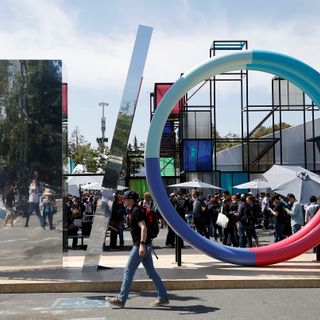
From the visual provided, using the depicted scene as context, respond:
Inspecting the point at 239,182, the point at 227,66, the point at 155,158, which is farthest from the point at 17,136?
the point at 239,182

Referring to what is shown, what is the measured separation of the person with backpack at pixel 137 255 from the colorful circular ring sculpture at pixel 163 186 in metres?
2.79

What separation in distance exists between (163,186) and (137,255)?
3185mm

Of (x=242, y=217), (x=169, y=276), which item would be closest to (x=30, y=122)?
(x=169, y=276)

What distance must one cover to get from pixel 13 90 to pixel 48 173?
1685mm

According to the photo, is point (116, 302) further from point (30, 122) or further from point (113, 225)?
point (113, 225)

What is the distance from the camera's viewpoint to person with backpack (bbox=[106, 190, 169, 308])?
7.45 m

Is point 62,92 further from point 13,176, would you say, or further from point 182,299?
point 182,299

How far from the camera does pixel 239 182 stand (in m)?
28.6

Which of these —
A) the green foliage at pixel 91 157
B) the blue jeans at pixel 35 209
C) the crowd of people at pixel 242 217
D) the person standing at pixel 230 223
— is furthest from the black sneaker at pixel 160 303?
the green foliage at pixel 91 157

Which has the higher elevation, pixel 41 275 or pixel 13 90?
pixel 13 90

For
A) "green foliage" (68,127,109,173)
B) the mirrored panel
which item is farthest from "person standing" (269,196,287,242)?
"green foliage" (68,127,109,173)

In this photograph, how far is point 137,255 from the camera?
24.6ft

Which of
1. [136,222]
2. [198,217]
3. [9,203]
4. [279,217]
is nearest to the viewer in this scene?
[136,222]

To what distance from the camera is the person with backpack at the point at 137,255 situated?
7.45 metres
